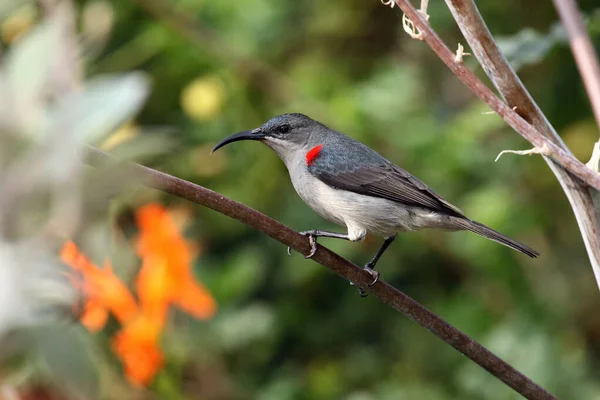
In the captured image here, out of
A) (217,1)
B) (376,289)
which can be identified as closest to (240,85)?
(217,1)

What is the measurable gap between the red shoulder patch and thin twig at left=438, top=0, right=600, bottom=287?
6.31 ft

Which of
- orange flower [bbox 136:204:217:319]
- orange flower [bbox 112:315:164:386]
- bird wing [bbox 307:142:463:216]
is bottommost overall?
orange flower [bbox 112:315:164:386]

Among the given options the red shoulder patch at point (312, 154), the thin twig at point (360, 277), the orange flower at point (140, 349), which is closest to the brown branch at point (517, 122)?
the thin twig at point (360, 277)

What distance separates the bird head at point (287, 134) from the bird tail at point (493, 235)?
99 cm

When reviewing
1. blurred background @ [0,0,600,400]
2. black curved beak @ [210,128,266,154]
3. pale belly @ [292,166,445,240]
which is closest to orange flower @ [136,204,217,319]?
blurred background @ [0,0,600,400]

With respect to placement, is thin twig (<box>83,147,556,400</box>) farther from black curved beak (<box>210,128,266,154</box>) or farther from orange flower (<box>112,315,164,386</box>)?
black curved beak (<box>210,128,266,154</box>)

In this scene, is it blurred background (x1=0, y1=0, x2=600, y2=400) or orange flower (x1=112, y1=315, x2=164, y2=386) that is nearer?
orange flower (x1=112, y1=315, x2=164, y2=386)

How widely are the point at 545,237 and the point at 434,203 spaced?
1.26 metres

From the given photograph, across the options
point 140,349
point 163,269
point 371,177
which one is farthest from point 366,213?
point 140,349

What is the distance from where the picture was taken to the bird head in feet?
13.2

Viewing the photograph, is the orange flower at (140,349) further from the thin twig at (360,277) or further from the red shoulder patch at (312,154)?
the red shoulder patch at (312,154)

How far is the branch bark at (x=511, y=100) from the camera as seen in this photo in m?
1.86

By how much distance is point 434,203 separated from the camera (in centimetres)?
357

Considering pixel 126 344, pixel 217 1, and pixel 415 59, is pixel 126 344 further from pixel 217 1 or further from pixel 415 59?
pixel 415 59
